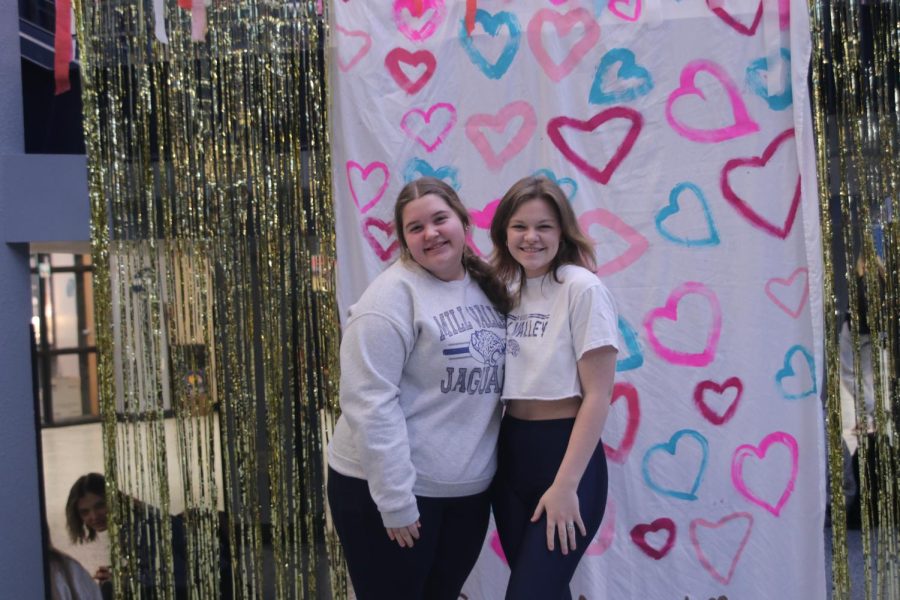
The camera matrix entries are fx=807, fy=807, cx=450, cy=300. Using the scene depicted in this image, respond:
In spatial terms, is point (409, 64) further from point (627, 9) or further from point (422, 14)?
point (627, 9)

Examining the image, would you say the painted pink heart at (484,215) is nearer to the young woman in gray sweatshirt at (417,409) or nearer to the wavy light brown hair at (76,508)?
the young woman in gray sweatshirt at (417,409)

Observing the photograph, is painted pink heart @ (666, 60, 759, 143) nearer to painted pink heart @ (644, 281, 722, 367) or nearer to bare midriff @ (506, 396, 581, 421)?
painted pink heart @ (644, 281, 722, 367)

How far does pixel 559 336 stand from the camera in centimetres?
168

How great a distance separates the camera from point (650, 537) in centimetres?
237

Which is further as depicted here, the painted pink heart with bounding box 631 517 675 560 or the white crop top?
the painted pink heart with bounding box 631 517 675 560

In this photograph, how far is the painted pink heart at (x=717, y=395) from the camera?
7.66 feet

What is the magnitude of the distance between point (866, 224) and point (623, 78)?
2.69ft

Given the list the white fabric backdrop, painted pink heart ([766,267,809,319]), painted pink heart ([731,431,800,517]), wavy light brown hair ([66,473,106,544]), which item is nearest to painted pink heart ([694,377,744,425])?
the white fabric backdrop

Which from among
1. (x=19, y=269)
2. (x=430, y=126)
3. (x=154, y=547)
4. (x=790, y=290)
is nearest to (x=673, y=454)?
(x=790, y=290)

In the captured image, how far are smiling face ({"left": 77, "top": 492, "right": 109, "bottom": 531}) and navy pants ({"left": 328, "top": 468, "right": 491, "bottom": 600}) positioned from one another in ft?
3.87

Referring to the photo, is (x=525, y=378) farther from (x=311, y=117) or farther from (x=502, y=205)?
(x=311, y=117)

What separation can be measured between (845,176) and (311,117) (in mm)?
1576

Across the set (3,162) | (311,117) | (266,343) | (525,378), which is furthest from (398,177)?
(3,162)

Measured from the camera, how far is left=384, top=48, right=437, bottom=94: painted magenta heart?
93.7 inches
